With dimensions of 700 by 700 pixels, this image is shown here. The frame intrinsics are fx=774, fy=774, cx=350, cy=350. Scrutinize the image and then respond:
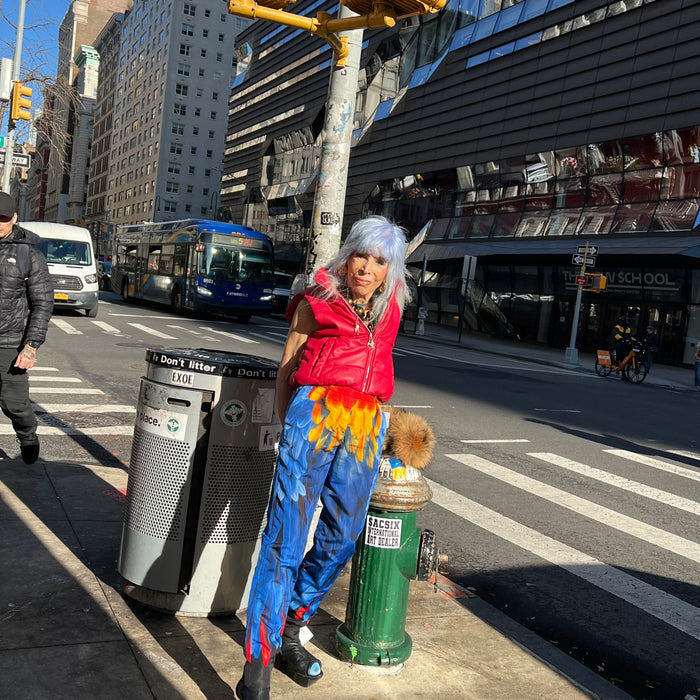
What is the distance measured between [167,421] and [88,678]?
111 centimetres

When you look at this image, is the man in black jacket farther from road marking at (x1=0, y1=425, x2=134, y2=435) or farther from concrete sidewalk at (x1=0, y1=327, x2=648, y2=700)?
road marking at (x1=0, y1=425, x2=134, y2=435)

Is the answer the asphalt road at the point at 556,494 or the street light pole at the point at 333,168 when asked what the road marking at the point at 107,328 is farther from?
the street light pole at the point at 333,168

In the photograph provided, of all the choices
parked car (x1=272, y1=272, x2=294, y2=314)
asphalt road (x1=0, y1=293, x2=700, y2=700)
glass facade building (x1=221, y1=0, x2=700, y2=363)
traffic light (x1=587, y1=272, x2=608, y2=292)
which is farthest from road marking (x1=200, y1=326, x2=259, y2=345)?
parked car (x1=272, y1=272, x2=294, y2=314)

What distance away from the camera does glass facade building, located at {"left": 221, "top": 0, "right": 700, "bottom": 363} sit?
2703 cm

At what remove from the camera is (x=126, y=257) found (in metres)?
33.3

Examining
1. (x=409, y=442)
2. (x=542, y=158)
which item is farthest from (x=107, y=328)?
(x=542, y=158)

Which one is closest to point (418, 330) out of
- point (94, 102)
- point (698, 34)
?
point (698, 34)

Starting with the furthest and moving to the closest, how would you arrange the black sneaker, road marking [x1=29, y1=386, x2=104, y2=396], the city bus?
the city bus
road marking [x1=29, y1=386, x2=104, y2=396]
the black sneaker

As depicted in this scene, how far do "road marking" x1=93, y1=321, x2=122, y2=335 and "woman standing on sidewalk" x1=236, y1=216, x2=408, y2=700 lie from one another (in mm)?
15379

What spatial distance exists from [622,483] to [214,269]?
65.9ft

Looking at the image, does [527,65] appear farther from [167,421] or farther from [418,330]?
[167,421]

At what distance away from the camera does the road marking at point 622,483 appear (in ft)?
23.3

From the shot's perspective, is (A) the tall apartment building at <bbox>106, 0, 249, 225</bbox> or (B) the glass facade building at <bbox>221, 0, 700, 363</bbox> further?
(A) the tall apartment building at <bbox>106, 0, 249, 225</bbox>

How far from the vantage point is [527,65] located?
3362 centimetres
